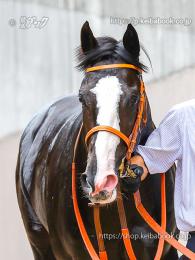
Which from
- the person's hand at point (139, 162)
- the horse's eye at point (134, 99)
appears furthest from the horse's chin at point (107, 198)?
the horse's eye at point (134, 99)

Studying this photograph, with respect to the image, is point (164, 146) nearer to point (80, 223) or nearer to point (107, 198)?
point (107, 198)

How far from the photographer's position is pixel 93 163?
9.78ft

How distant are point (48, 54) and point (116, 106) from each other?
115 inches

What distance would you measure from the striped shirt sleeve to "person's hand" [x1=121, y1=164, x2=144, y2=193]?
0.07 metres

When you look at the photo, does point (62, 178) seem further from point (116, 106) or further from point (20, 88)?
point (20, 88)

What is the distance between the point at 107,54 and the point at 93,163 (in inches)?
23.2

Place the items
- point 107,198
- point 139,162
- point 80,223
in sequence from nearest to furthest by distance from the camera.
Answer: point 107,198 < point 139,162 < point 80,223

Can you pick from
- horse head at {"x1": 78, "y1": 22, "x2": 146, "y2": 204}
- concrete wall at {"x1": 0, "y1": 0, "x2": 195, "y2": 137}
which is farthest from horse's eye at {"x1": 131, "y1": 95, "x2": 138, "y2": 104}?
concrete wall at {"x1": 0, "y1": 0, "x2": 195, "y2": 137}

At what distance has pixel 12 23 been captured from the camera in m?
5.58

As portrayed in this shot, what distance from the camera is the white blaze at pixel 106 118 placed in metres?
2.97

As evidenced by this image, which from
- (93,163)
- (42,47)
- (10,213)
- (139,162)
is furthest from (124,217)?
(42,47)

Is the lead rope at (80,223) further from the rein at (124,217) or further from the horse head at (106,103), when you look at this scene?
the horse head at (106,103)

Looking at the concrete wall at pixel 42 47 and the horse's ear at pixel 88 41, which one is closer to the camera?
the horse's ear at pixel 88 41

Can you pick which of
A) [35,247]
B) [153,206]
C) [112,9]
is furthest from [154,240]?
[112,9]
